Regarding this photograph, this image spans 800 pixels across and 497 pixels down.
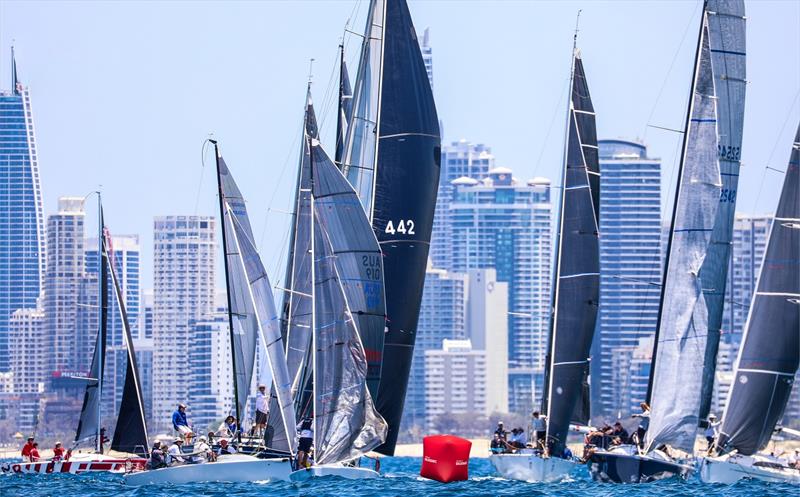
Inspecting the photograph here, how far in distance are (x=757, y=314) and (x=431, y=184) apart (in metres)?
6.77

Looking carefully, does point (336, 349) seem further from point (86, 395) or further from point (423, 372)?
point (423, 372)

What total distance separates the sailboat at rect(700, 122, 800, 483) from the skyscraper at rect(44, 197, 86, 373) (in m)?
154

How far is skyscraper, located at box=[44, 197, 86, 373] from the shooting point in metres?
188

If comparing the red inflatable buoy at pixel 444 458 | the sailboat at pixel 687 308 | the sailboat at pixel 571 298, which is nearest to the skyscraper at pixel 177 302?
the sailboat at pixel 571 298

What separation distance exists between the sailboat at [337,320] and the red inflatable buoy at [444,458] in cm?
156

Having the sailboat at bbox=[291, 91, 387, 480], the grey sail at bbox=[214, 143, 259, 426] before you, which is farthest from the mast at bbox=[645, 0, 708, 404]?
the grey sail at bbox=[214, 143, 259, 426]

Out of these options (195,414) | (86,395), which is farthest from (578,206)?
(195,414)

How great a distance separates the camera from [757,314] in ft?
112

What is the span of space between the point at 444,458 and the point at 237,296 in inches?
225

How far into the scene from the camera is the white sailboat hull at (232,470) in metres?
31.8

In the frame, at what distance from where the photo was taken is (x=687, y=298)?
3425cm

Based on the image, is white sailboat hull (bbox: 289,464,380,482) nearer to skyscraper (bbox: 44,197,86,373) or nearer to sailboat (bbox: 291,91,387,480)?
sailboat (bbox: 291,91,387,480)

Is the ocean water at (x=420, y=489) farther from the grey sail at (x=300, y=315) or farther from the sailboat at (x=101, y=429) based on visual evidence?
the sailboat at (x=101, y=429)

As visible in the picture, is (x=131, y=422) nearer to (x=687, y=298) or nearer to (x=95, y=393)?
(x=95, y=393)
